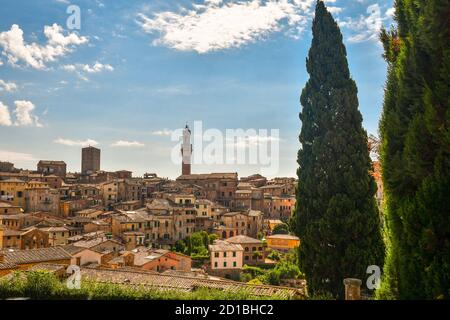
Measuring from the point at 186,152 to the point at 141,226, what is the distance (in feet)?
148

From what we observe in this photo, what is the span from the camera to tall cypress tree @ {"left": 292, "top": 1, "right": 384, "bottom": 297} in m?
14.0

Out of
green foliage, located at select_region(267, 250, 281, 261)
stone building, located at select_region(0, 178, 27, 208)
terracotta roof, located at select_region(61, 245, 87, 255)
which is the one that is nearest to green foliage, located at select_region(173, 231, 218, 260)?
green foliage, located at select_region(267, 250, 281, 261)

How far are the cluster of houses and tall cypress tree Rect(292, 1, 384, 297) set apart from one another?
1579 centimetres

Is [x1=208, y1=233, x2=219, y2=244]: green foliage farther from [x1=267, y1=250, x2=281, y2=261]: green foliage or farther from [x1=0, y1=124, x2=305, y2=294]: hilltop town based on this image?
[x1=267, y1=250, x2=281, y2=261]: green foliage

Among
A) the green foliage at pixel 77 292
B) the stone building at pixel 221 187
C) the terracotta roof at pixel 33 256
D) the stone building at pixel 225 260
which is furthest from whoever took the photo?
the stone building at pixel 221 187

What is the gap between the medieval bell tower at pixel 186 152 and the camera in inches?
3558

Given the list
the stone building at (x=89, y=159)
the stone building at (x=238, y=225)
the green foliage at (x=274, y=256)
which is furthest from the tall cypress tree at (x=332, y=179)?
the stone building at (x=89, y=159)

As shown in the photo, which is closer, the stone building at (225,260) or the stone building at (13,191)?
the stone building at (225,260)

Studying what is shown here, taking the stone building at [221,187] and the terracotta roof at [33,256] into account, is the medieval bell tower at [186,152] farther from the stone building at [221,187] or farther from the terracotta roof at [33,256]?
→ the terracotta roof at [33,256]

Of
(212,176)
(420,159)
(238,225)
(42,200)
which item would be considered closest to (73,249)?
(238,225)

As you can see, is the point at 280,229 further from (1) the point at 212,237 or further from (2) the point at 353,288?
(2) the point at 353,288

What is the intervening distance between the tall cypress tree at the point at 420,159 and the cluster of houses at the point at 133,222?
21.8 meters

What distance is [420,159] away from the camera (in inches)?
294
